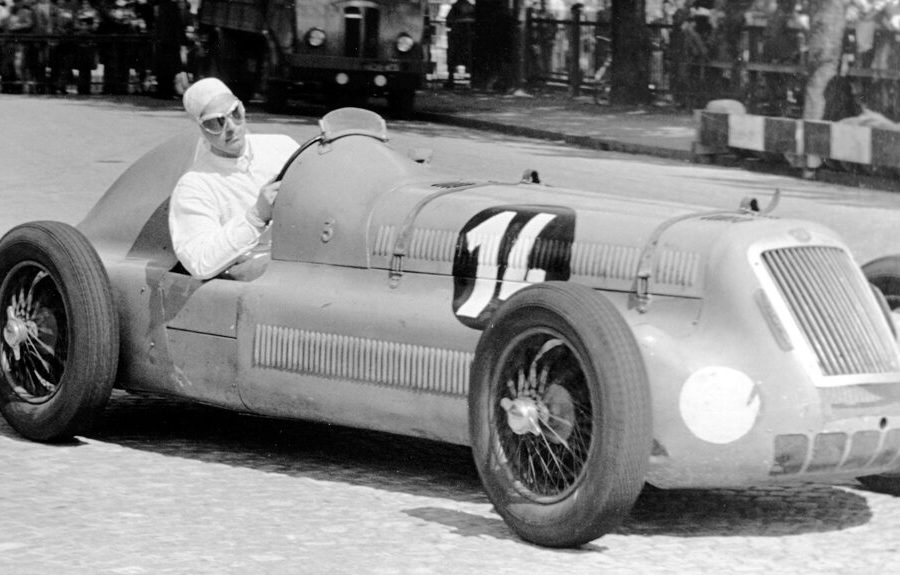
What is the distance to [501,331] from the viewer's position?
17.9 ft

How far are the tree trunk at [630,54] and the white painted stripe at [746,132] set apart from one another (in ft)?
28.2

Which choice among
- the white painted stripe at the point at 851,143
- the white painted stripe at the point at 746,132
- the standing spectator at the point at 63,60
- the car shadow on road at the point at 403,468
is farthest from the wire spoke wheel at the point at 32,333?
the standing spectator at the point at 63,60

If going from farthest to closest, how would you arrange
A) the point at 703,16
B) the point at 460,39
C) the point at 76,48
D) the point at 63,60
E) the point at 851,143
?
1. the point at 460,39
2. the point at 76,48
3. the point at 63,60
4. the point at 703,16
5. the point at 851,143

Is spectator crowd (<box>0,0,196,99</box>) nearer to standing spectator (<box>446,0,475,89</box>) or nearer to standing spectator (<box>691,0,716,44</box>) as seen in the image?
standing spectator (<box>446,0,475,89</box>)

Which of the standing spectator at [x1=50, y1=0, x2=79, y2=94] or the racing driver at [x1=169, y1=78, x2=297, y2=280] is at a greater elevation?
the racing driver at [x1=169, y1=78, x2=297, y2=280]

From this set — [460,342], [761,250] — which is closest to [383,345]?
[460,342]

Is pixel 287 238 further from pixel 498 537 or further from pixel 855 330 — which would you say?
pixel 855 330

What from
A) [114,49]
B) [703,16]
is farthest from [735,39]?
[114,49]

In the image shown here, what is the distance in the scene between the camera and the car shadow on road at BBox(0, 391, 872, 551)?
223 inches

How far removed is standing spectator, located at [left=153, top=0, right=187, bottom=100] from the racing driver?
2483 centimetres

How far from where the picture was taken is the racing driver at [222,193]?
6594 millimetres

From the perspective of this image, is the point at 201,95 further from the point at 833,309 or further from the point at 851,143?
the point at 851,143

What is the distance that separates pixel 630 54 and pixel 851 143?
35.3ft

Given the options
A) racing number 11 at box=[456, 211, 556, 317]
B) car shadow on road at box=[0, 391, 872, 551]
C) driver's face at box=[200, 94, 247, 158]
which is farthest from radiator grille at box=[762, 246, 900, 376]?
driver's face at box=[200, 94, 247, 158]
